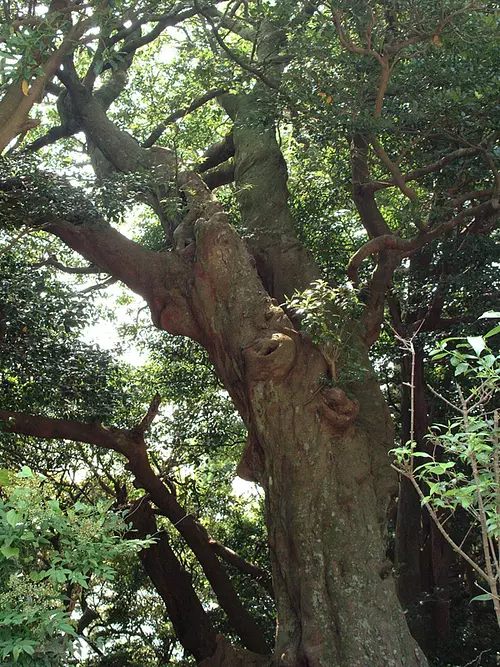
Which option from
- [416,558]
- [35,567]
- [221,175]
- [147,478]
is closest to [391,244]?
[221,175]

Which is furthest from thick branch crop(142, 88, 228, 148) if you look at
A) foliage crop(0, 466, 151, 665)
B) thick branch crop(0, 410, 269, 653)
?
foliage crop(0, 466, 151, 665)

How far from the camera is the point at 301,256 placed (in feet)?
21.6

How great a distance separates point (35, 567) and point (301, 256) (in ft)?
13.7

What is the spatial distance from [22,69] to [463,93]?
3404mm

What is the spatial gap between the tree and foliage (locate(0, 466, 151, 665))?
7.45 ft

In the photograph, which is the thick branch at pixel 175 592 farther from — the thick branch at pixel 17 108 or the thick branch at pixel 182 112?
the thick branch at pixel 17 108

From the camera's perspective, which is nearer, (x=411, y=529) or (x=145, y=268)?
(x=145, y=268)

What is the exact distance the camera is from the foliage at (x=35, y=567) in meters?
2.63

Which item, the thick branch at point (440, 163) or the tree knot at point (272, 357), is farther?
the thick branch at point (440, 163)

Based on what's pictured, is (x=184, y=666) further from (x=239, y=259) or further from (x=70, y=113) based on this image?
(x=70, y=113)

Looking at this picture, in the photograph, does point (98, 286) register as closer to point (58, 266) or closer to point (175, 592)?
point (58, 266)

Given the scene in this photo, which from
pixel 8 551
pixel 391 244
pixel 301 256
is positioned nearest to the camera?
pixel 8 551

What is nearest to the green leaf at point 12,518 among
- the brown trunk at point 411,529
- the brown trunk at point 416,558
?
the brown trunk at point 416,558

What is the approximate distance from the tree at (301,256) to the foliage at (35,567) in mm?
2270
